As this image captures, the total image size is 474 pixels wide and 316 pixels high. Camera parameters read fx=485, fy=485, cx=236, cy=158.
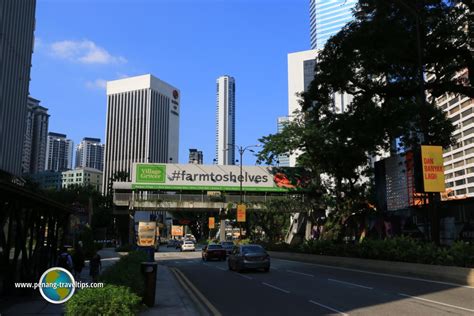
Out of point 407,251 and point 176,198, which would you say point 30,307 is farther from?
point 176,198

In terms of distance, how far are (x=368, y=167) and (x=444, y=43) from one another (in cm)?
1812

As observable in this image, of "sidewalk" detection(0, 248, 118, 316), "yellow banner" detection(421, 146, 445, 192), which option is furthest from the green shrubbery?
"sidewalk" detection(0, 248, 118, 316)

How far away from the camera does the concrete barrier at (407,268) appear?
18422 millimetres

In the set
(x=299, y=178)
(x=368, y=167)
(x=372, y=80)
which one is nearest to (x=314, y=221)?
(x=368, y=167)

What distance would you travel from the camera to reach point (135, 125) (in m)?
128

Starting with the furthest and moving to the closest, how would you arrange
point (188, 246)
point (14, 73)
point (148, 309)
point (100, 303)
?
point (188, 246) < point (14, 73) < point (148, 309) < point (100, 303)

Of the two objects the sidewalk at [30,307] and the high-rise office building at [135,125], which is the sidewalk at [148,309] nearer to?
the sidewalk at [30,307]

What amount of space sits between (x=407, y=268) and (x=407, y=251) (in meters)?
0.93

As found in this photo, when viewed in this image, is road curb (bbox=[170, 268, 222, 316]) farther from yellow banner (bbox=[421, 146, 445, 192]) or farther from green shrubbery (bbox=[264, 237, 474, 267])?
yellow banner (bbox=[421, 146, 445, 192])

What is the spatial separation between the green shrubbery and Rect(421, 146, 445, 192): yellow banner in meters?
2.60

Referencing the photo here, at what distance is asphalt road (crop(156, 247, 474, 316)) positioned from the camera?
12258mm

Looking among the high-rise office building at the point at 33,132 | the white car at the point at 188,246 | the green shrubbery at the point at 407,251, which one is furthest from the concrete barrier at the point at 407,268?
the high-rise office building at the point at 33,132

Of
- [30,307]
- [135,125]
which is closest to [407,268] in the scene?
[30,307]

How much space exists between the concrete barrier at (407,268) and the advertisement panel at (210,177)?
35.6 m
